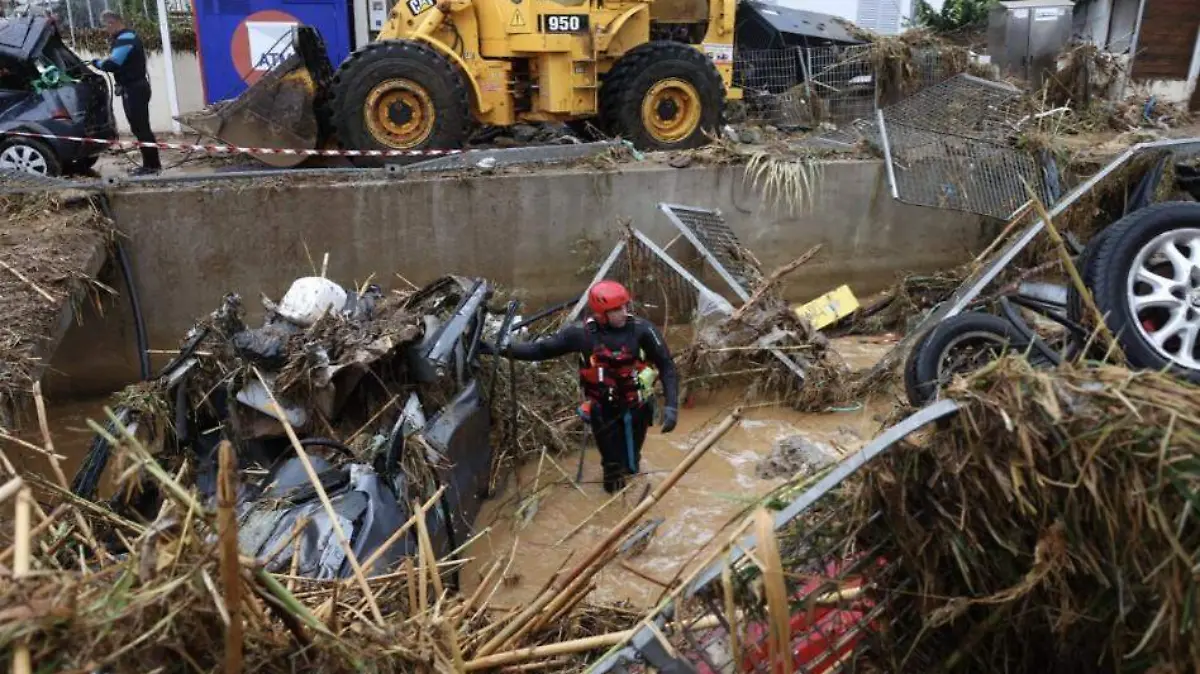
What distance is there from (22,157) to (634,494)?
7397 mm

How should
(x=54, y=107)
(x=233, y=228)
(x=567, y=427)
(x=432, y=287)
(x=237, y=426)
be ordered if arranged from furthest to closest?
(x=54, y=107) → (x=233, y=228) → (x=567, y=427) → (x=432, y=287) → (x=237, y=426)

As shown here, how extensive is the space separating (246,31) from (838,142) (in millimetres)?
9368

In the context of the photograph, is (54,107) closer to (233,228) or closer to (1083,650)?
(233,228)

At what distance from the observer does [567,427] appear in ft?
22.1

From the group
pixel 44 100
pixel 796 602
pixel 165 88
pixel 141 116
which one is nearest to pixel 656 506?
pixel 796 602

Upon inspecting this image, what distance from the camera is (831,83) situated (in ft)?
41.9

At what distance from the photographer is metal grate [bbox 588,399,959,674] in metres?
2.20

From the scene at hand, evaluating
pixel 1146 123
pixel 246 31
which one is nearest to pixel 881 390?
pixel 1146 123

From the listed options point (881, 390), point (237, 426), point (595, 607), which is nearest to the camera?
point (595, 607)

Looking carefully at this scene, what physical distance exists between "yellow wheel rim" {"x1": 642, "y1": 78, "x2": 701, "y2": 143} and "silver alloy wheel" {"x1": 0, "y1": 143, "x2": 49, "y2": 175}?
20.7 ft

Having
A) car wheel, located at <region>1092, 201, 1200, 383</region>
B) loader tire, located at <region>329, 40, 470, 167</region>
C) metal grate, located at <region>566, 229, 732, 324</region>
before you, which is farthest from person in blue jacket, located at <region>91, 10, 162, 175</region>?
car wheel, located at <region>1092, 201, 1200, 383</region>

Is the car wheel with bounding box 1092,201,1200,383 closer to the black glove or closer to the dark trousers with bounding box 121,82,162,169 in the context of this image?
the black glove

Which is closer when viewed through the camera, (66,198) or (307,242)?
(66,198)

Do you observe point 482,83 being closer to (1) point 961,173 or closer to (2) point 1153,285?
(1) point 961,173
